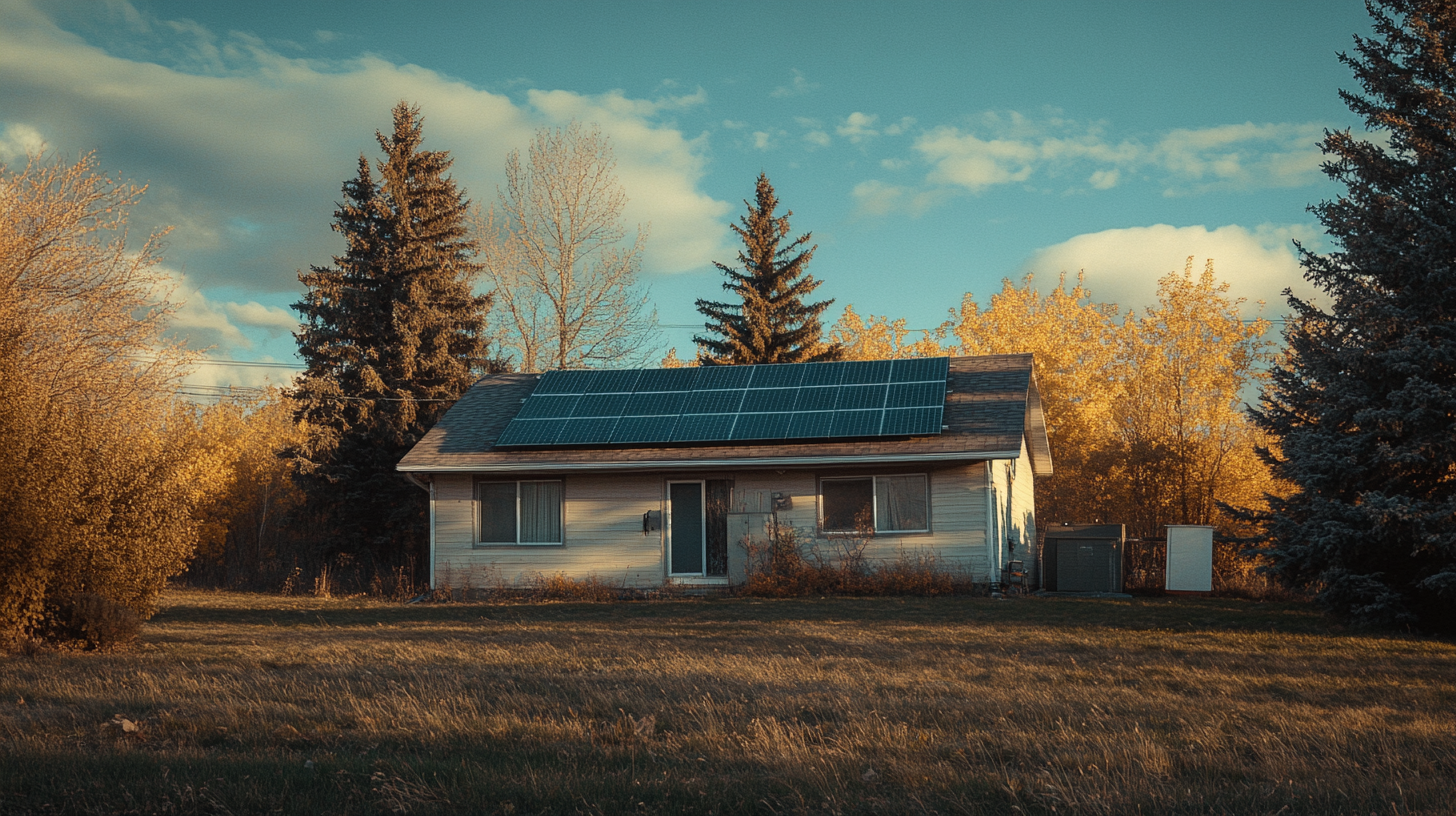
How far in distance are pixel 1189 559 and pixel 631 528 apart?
A: 34.6 ft

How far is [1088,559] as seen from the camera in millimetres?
19828

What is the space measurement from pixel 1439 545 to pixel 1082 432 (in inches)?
690

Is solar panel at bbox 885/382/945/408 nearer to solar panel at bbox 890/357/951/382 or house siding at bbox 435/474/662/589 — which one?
solar panel at bbox 890/357/951/382

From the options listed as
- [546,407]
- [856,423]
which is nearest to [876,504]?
[856,423]

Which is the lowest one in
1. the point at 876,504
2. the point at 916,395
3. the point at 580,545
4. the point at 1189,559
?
the point at 1189,559

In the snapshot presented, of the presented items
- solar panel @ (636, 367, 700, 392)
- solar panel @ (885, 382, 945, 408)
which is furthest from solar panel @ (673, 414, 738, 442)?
solar panel @ (885, 382, 945, 408)

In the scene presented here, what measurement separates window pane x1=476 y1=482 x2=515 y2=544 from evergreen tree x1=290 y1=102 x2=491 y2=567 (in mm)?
5388

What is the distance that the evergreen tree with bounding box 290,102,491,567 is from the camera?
1012 inches

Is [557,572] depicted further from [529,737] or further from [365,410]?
[529,737]

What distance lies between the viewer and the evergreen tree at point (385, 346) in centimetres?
2570

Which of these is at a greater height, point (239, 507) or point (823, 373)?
point (823, 373)

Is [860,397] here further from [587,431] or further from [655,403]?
[587,431]

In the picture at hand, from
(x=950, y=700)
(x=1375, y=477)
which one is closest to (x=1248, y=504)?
(x=1375, y=477)

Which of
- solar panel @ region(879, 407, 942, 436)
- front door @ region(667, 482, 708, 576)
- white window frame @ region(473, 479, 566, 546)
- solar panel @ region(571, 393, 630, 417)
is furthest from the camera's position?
solar panel @ region(571, 393, 630, 417)
